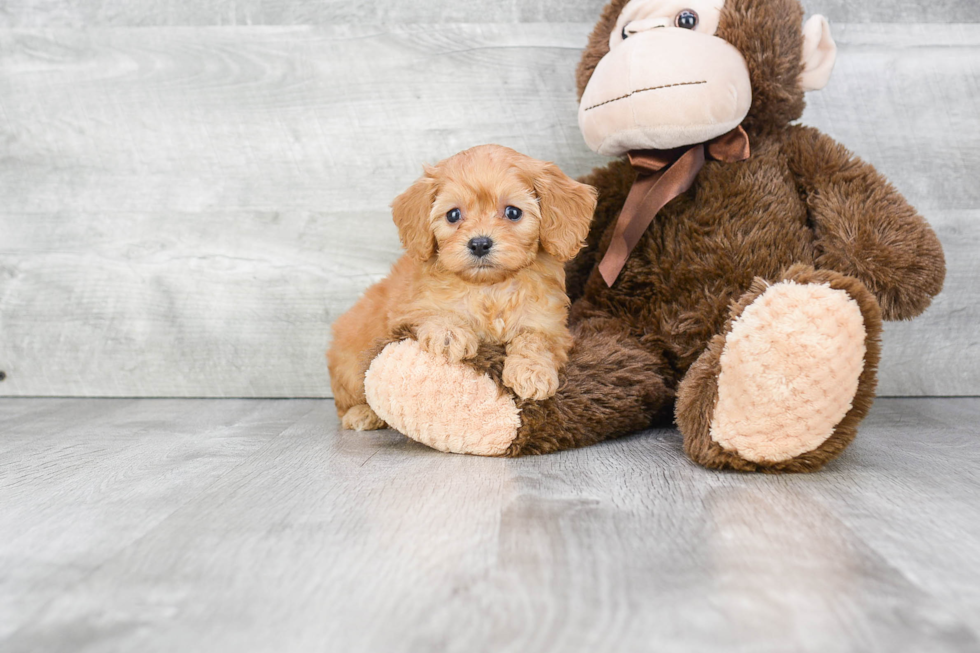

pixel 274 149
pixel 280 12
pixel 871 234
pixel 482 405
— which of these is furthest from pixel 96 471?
pixel 871 234

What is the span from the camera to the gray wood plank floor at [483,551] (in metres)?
0.65

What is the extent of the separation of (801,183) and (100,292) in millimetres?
1602

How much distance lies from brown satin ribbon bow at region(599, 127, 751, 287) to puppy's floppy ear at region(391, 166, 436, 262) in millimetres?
349

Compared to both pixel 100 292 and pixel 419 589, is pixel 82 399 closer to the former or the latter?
pixel 100 292

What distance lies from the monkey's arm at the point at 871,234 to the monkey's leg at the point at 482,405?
0.47 meters

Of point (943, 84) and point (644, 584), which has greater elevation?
point (943, 84)

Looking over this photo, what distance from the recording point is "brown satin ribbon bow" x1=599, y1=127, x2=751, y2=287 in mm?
1387

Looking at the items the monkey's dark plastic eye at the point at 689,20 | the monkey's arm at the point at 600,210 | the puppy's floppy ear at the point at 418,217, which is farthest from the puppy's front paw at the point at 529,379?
the monkey's dark plastic eye at the point at 689,20

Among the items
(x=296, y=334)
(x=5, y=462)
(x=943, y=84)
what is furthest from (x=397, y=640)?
(x=943, y=84)

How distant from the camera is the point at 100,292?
188 centimetres

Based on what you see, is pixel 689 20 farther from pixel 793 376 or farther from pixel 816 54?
pixel 793 376

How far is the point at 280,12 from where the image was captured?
1817mm

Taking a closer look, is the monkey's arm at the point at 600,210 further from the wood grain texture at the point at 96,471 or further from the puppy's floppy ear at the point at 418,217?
the wood grain texture at the point at 96,471

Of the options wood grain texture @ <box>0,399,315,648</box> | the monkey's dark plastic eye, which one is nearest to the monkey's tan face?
the monkey's dark plastic eye
